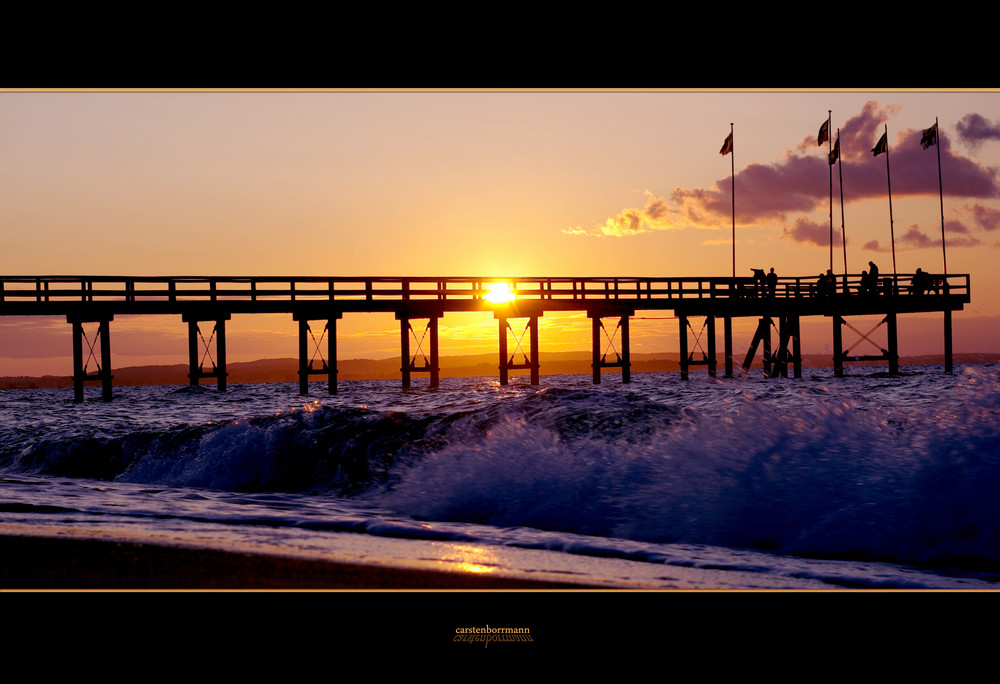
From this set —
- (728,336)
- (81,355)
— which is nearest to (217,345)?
(81,355)

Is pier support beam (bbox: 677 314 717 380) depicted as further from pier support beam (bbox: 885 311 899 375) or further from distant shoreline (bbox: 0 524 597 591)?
distant shoreline (bbox: 0 524 597 591)

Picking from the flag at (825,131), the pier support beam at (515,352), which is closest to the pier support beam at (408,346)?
the pier support beam at (515,352)

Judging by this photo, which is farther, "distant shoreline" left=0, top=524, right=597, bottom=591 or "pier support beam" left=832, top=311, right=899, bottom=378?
"pier support beam" left=832, top=311, right=899, bottom=378

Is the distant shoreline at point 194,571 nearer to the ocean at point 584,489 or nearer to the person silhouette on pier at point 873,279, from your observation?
the ocean at point 584,489

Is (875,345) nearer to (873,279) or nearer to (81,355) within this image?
(873,279)

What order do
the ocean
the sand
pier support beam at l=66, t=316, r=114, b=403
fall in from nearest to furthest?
1. the sand
2. the ocean
3. pier support beam at l=66, t=316, r=114, b=403

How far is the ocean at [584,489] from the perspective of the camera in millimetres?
6883

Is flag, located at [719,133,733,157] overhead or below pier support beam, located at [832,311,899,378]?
overhead

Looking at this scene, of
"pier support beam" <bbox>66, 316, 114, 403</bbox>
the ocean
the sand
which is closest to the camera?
the sand

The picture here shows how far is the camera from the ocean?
Answer: 688cm

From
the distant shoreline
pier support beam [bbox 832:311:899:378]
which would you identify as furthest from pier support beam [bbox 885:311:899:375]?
the distant shoreline

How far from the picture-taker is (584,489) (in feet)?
31.9

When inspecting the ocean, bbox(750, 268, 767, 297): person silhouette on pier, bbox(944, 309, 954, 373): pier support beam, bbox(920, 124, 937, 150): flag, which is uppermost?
bbox(920, 124, 937, 150): flag
